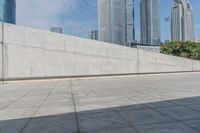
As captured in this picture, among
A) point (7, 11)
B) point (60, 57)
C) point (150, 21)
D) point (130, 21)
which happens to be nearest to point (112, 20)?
point (130, 21)

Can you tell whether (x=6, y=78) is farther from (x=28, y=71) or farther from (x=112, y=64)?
(x=112, y=64)

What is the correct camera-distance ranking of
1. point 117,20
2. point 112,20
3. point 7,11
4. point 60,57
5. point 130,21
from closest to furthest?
point 60,57, point 7,11, point 112,20, point 117,20, point 130,21

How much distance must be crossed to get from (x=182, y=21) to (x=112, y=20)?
40.8 meters

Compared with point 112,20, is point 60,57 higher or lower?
lower

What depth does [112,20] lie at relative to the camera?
3253 inches

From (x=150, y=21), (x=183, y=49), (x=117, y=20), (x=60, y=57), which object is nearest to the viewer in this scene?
(x=60, y=57)

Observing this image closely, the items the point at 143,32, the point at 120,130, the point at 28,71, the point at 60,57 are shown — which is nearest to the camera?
the point at 120,130

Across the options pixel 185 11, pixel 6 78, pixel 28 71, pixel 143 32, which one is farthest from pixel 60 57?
pixel 185 11

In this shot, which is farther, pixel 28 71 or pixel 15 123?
pixel 28 71

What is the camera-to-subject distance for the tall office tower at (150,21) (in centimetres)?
9712

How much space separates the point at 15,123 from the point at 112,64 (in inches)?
793

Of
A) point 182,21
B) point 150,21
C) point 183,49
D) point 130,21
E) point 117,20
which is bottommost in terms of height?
point 183,49

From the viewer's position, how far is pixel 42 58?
67.0ft

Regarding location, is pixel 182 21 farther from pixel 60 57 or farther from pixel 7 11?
pixel 60 57
